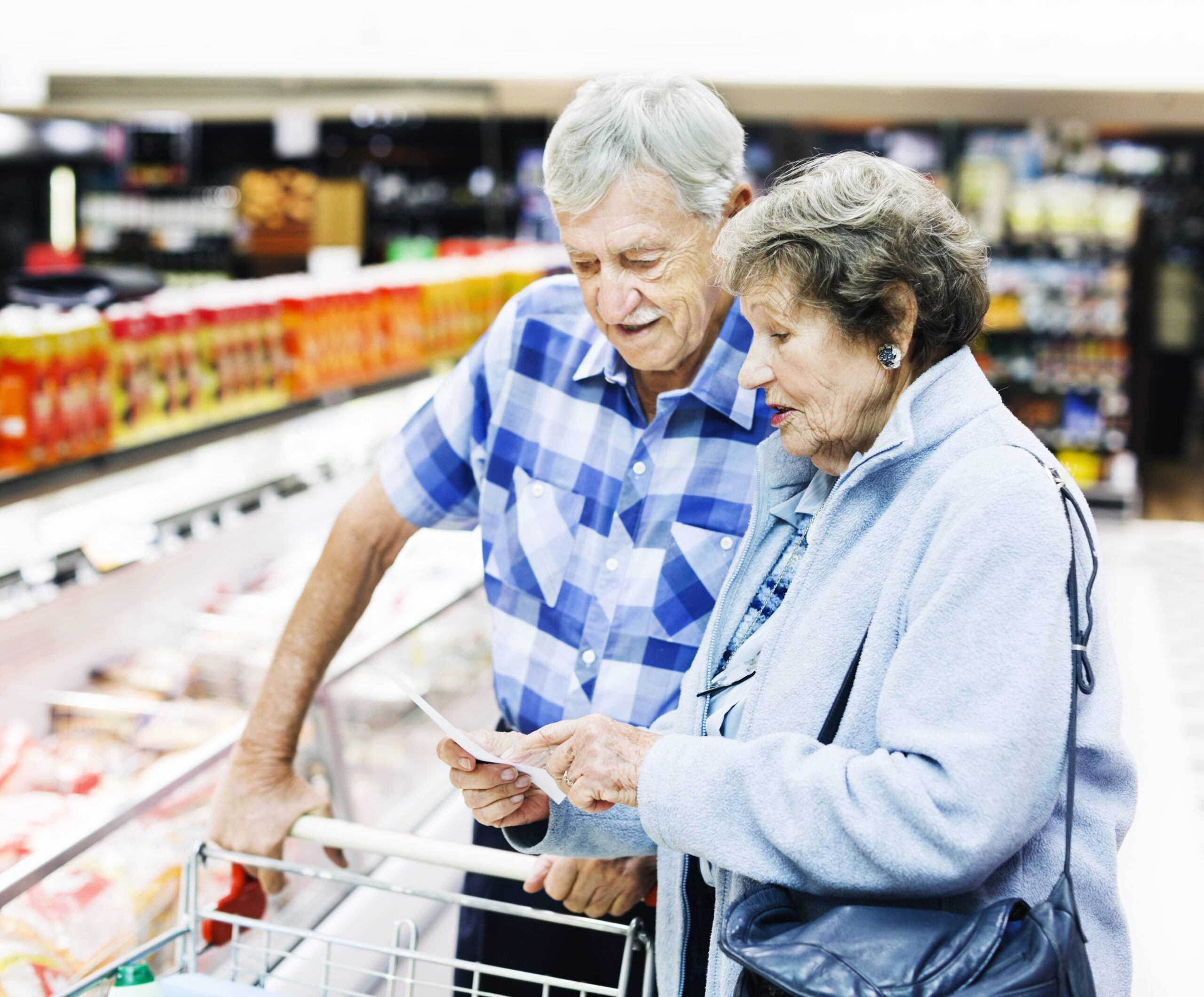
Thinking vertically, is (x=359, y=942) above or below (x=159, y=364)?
below

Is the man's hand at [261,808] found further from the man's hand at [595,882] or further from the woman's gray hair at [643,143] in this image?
the woman's gray hair at [643,143]

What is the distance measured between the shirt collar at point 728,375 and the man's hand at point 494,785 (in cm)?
56

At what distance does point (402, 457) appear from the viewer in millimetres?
1958

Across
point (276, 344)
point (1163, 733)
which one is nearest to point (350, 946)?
point (276, 344)

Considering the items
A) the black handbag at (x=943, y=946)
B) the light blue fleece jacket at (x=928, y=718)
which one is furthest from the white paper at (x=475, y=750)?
the black handbag at (x=943, y=946)

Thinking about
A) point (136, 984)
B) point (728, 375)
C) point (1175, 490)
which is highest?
point (728, 375)

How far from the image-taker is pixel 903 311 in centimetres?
119

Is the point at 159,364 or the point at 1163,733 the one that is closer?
the point at 159,364

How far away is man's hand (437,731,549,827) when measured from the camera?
1.38 metres

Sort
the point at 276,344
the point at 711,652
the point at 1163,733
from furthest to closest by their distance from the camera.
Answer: the point at 1163,733 < the point at 276,344 < the point at 711,652

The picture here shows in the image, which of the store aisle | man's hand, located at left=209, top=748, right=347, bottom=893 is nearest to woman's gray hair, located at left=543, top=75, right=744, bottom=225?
the store aisle

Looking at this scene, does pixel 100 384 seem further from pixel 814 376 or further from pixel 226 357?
pixel 814 376

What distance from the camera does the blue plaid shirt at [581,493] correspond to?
167cm

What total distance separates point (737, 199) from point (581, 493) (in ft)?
1.58
